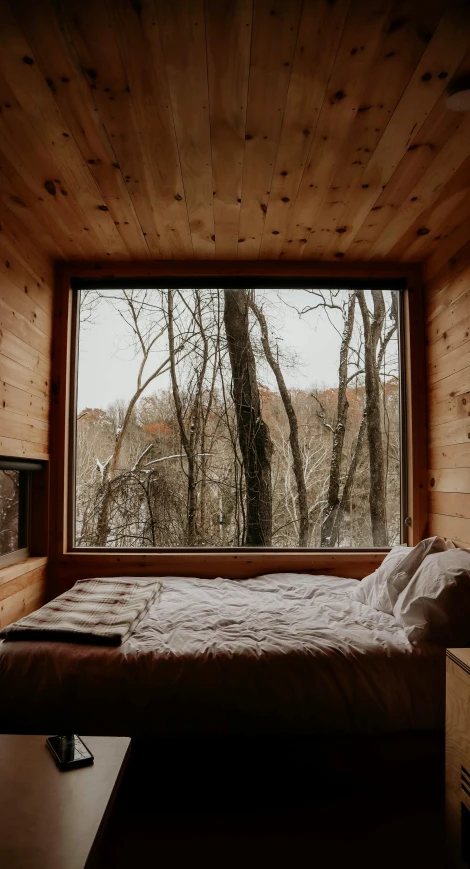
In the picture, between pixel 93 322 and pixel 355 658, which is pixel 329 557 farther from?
pixel 93 322

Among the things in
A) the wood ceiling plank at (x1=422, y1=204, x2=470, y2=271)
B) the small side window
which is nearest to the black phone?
the small side window

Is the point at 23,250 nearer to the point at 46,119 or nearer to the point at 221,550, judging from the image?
the point at 46,119

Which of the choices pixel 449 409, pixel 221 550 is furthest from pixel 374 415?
pixel 221 550

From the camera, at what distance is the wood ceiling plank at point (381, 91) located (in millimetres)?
1552

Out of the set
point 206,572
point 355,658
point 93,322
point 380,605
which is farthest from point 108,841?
point 93,322

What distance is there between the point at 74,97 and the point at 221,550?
7.97ft

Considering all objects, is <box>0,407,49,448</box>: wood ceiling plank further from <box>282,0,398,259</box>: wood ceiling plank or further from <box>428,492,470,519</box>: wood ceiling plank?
<box>428,492,470,519</box>: wood ceiling plank

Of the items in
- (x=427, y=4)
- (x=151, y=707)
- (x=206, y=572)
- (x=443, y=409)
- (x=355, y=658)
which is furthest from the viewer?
(x=206, y=572)

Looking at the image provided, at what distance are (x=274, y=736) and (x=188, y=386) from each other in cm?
227

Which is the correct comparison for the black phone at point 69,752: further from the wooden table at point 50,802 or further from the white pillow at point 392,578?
the white pillow at point 392,578

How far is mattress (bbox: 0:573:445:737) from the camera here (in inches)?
66.9

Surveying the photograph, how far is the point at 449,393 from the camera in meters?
2.88

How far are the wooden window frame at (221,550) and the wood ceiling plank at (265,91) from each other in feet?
2.49

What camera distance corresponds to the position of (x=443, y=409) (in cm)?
297
